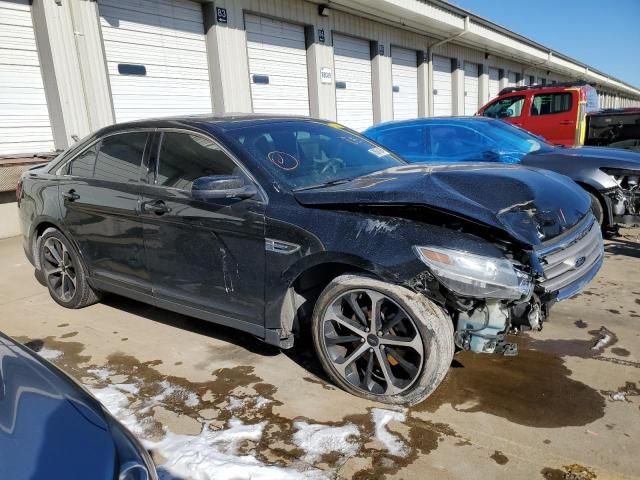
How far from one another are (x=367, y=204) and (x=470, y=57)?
20261mm

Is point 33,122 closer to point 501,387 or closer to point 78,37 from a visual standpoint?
point 78,37

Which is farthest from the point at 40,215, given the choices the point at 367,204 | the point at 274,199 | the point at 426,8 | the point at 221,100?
the point at 426,8

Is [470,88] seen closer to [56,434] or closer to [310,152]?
[310,152]

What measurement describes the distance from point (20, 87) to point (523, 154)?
24.1 feet

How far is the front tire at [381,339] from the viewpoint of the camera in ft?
8.30

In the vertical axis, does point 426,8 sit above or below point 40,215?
above

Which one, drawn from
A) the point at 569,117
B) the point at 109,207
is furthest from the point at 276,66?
the point at 109,207

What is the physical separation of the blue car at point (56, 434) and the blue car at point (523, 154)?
493 centimetres

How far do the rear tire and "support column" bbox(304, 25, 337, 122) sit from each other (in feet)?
29.1

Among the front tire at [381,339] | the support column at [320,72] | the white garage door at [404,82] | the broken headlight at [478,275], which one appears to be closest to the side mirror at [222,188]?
the front tire at [381,339]

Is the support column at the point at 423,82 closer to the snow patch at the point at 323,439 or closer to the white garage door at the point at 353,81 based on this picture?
the white garage door at the point at 353,81

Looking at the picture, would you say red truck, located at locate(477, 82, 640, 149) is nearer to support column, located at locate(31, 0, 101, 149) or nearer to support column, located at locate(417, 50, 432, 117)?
support column, located at locate(417, 50, 432, 117)

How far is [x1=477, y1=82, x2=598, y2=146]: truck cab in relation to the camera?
9.70 meters

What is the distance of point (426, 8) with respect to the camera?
14.5 metres
